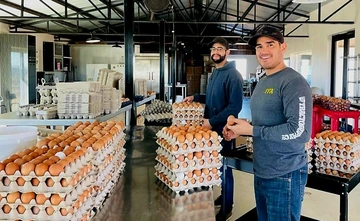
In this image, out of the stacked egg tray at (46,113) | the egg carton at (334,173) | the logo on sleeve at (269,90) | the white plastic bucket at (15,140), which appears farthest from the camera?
the stacked egg tray at (46,113)

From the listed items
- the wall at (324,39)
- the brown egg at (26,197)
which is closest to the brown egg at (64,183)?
the brown egg at (26,197)

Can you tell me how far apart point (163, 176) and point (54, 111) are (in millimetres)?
2279

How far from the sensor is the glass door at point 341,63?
31.7 ft

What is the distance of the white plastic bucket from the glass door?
9242mm

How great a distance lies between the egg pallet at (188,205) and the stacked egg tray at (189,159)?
6 cm

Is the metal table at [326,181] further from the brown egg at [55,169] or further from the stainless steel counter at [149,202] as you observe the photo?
the brown egg at [55,169]

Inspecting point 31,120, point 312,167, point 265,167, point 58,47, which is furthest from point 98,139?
point 58,47

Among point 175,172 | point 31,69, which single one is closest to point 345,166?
point 175,172

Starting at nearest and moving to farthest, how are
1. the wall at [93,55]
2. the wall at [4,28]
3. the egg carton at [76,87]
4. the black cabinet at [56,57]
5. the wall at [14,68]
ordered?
1. the egg carton at [76,87]
2. the wall at [14,68]
3. the wall at [4,28]
4. the black cabinet at [56,57]
5. the wall at [93,55]

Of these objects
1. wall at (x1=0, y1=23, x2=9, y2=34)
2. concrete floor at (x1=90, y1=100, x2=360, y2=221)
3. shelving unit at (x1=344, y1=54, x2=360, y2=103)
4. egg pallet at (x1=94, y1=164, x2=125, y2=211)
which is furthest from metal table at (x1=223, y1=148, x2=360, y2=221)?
wall at (x1=0, y1=23, x2=9, y2=34)

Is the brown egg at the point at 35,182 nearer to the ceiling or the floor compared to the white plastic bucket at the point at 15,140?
nearer to the floor

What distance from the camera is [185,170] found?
183 cm

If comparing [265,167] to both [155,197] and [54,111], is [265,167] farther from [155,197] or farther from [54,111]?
[54,111]

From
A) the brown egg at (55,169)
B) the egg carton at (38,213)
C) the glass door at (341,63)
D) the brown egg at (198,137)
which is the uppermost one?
the glass door at (341,63)
